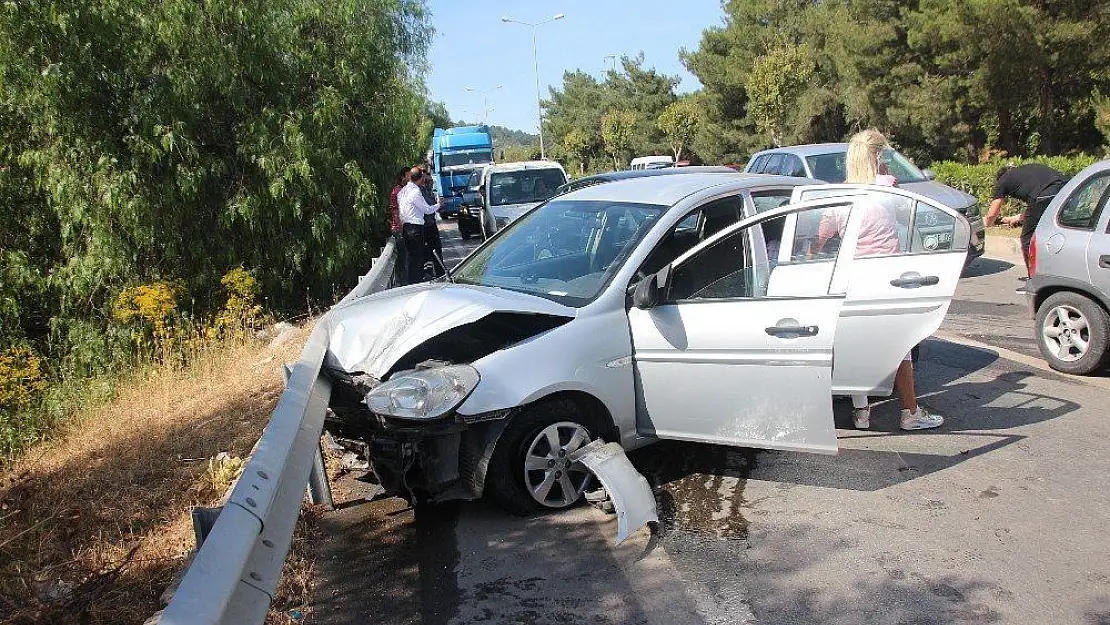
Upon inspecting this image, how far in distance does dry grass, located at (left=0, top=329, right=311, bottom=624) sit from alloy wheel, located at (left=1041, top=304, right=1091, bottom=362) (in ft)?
19.7

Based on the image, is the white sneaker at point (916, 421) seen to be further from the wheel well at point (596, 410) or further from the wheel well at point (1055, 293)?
the wheel well at point (596, 410)

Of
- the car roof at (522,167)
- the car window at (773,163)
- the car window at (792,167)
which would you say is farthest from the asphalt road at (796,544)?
the car roof at (522,167)

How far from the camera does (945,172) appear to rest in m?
21.7

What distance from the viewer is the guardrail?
7.77 ft

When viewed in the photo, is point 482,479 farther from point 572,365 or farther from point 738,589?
point 738,589

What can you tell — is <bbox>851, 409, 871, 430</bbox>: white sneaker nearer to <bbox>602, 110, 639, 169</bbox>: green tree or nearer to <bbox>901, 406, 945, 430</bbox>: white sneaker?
<bbox>901, 406, 945, 430</bbox>: white sneaker

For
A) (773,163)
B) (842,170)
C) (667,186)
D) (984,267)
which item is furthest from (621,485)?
(773,163)

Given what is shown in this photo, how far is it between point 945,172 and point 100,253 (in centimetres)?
1898

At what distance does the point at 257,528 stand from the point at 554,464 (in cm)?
213

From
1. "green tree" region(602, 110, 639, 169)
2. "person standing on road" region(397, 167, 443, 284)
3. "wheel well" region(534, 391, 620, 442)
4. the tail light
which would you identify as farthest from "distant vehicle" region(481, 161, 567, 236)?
"green tree" region(602, 110, 639, 169)

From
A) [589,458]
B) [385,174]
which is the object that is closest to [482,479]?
[589,458]

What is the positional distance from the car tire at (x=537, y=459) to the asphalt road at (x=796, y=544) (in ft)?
0.42

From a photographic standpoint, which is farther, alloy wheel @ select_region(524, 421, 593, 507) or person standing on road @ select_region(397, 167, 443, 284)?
person standing on road @ select_region(397, 167, 443, 284)

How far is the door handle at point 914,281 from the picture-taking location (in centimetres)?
503
